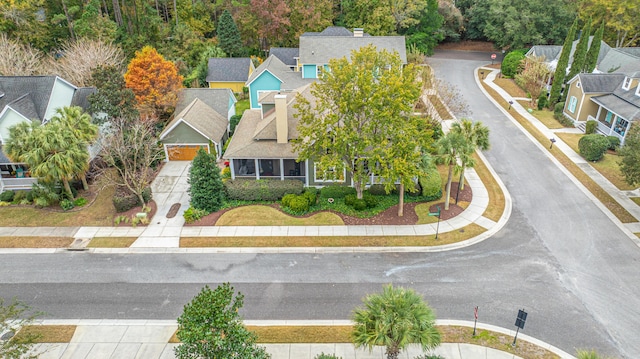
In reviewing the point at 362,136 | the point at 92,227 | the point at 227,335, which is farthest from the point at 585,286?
the point at 92,227

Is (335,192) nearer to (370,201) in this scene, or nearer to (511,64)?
(370,201)

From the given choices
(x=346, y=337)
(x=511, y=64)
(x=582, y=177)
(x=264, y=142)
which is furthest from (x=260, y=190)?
(x=511, y=64)

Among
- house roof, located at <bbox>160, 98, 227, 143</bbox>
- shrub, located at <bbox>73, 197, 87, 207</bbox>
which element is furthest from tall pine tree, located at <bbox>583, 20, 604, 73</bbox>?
shrub, located at <bbox>73, 197, 87, 207</bbox>

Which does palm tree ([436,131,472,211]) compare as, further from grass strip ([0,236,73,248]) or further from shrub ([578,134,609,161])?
grass strip ([0,236,73,248])

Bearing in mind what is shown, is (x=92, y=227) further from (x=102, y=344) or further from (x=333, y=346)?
(x=333, y=346)

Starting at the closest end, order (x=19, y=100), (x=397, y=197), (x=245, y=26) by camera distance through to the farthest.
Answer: (x=397, y=197)
(x=19, y=100)
(x=245, y=26)

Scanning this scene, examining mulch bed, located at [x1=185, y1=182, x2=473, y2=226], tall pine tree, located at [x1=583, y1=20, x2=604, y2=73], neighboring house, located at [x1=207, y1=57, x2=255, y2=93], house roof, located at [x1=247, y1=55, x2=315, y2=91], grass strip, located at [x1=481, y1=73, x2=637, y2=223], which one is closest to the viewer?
mulch bed, located at [x1=185, y1=182, x2=473, y2=226]
